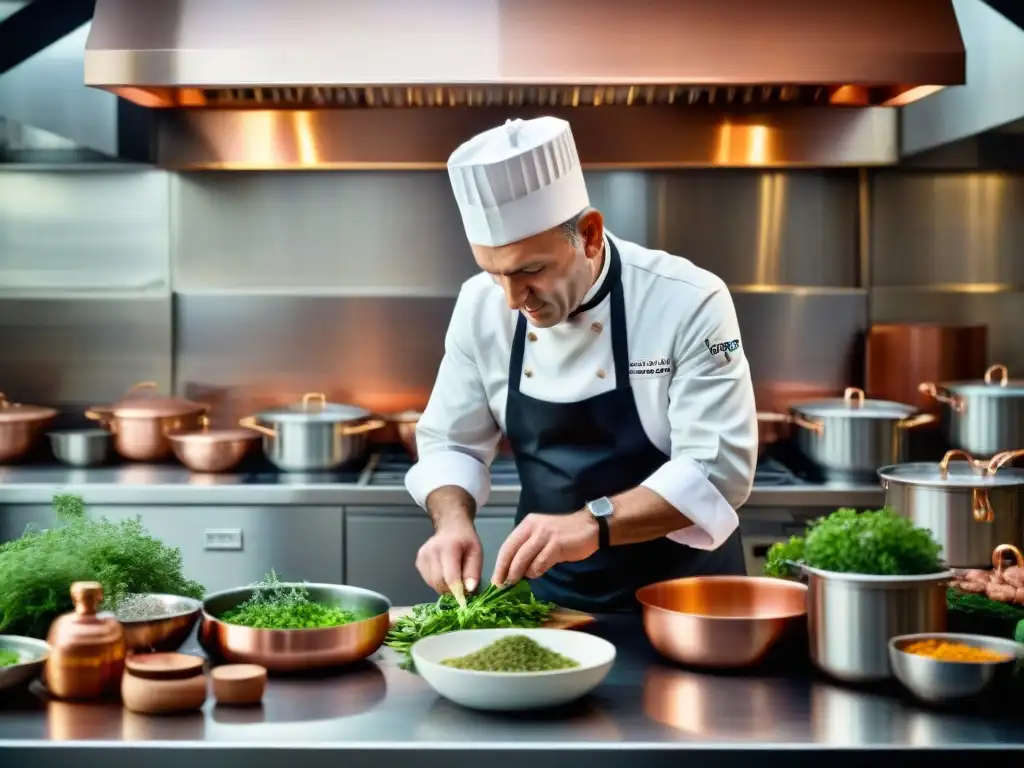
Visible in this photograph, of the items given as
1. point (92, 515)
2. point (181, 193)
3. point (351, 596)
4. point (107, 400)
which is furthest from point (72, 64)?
point (351, 596)

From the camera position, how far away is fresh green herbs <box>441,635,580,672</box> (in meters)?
1.94

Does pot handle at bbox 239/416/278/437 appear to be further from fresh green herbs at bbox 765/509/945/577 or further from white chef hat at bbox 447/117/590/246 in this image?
fresh green herbs at bbox 765/509/945/577

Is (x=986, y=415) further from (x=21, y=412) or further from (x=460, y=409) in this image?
(x=21, y=412)

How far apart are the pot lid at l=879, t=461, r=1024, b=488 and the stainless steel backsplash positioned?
134 cm

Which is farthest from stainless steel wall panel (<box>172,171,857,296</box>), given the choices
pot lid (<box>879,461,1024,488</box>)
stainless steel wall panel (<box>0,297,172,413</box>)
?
pot lid (<box>879,461,1024,488</box>)

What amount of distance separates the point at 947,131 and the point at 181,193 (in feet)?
8.66

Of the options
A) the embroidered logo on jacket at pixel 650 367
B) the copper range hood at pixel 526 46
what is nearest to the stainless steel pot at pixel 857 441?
the copper range hood at pixel 526 46

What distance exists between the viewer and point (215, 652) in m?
2.14

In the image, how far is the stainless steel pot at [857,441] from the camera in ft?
13.4

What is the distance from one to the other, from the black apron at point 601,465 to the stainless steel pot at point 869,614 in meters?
0.78

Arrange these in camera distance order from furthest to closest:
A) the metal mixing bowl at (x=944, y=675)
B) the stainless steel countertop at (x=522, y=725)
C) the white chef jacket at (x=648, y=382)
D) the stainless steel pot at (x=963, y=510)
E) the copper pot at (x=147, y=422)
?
1. the copper pot at (x=147, y=422)
2. the stainless steel pot at (x=963, y=510)
3. the white chef jacket at (x=648, y=382)
4. the metal mixing bowl at (x=944, y=675)
5. the stainless steel countertop at (x=522, y=725)

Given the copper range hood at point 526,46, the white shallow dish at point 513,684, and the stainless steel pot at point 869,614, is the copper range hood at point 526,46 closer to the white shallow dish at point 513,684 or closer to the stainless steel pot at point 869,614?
the stainless steel pot at point 869,614

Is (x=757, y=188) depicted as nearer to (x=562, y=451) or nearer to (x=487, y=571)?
(x=487, y=571)

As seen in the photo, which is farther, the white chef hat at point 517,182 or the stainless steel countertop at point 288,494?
the stainless steel countertop at point 288,494
